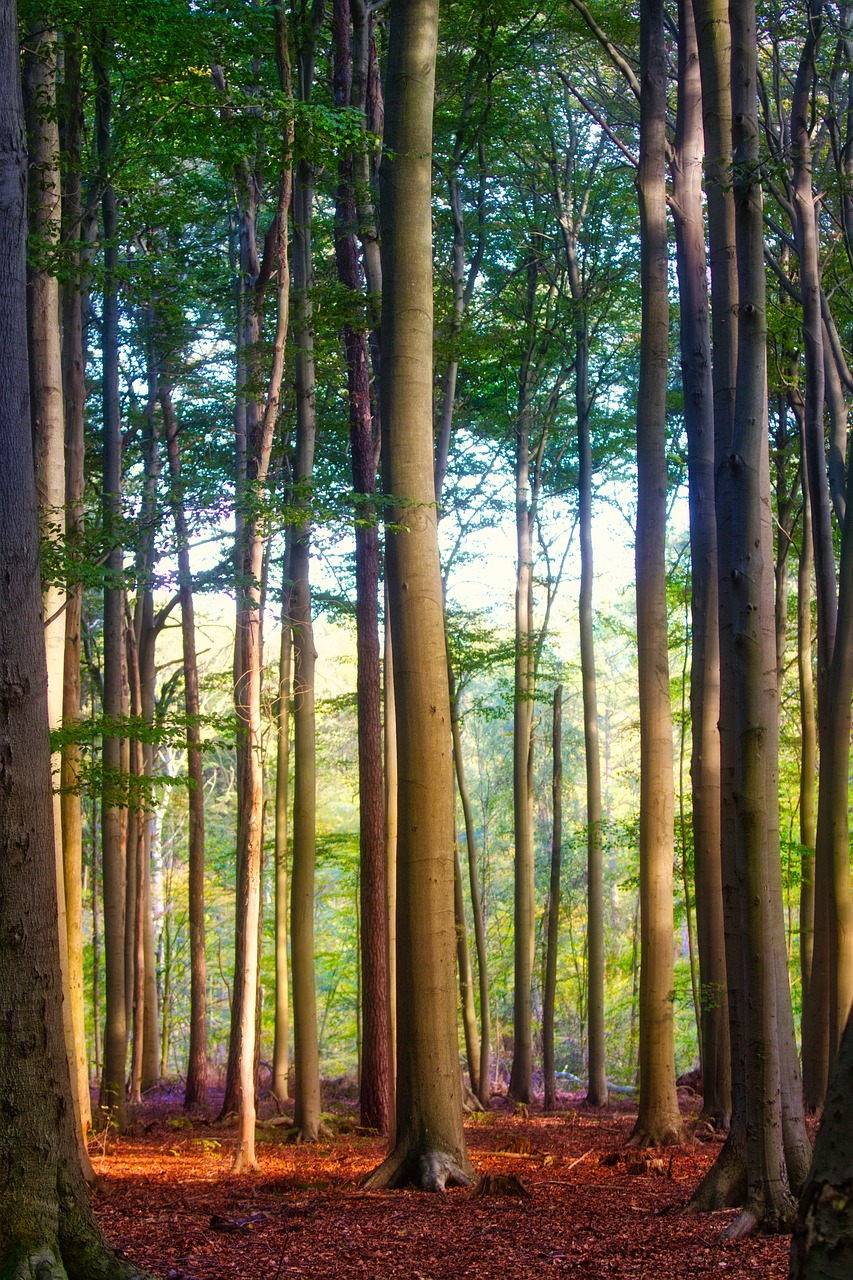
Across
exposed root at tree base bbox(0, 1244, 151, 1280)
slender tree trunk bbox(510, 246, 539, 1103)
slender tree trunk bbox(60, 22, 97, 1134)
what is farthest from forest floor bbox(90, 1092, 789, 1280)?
slender tree trunk bbox(510, 246, 539, 1103)

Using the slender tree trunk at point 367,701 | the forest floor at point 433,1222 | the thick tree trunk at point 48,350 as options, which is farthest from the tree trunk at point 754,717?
the slender tree trunk at point 367,701

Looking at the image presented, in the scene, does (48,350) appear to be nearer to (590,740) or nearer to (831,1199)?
(831,1199)

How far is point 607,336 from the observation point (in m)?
18.1

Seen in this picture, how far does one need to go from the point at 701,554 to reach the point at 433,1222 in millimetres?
6415

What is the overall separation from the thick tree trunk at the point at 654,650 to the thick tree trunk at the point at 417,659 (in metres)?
3.01

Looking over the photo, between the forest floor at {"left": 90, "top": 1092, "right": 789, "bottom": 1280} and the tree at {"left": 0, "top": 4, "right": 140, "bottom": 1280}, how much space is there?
0.95 m

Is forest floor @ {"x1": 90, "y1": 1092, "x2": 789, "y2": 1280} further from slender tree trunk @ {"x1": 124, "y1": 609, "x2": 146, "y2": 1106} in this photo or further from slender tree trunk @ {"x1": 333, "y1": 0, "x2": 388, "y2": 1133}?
slender tree trunk @ {"x1": 124, "y1": 609, "x2": 146, "y2": 1106}

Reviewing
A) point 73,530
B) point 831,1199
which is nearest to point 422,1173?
point 831,1199

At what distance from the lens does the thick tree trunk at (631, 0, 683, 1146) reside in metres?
9.30

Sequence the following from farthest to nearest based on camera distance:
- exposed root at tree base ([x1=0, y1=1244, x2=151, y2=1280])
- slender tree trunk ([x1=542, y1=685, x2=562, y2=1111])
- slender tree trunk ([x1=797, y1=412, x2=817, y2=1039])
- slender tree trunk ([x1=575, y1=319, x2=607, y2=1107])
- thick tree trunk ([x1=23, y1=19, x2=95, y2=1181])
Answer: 1. slender tree trunk ([x1=542, y1=685, x2=562, y2=1111])
2. slender tree trunk ([x1=575, y1=319, x2=607, y2=1107])
3. slender tree trunk ([x1=797, y1=412, x2=817, y2=1039])
4. thick tree trunk ([x1=23, y1=19, x2=95, y2=1181])
5. exposed root at tree base ([x1=0, y1=1244, x2=151, y2=1280])

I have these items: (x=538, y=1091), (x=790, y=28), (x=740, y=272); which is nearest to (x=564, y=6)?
(x=790, y=28)

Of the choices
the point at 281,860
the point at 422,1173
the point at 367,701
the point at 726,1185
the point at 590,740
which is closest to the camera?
the point at 726,1185

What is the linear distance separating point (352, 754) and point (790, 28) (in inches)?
936

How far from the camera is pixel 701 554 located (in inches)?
393
